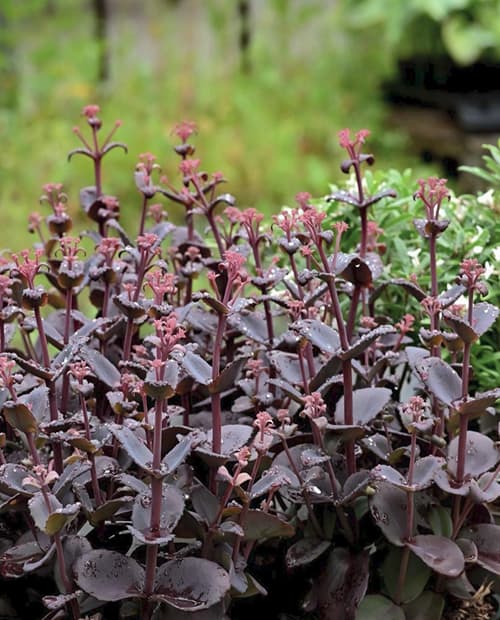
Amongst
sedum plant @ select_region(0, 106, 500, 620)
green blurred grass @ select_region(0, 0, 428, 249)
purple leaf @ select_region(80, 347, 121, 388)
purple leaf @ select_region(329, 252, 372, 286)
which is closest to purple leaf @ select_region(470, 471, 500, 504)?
sedum plant @ select_region(0, 106, 500, 620)

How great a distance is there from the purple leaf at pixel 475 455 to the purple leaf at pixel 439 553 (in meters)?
0.07

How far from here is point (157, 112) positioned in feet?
14.4

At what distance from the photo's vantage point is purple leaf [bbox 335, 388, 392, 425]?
93 centimetres

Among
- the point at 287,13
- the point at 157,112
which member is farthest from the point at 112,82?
the point at 287,13

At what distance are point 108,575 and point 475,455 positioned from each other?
0.38 meters

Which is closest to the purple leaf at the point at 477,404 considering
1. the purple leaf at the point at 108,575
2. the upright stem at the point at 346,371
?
the upright stem at the point at 346,371

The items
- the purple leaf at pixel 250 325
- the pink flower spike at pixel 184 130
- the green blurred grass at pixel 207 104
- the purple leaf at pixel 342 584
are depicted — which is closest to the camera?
the purple leaf at pixel 342 584

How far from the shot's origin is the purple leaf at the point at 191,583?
2.60 ft

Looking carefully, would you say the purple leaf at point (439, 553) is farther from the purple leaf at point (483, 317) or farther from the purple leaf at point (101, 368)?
the purple leaf at point (101, 368)

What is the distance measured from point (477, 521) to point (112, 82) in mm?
4122

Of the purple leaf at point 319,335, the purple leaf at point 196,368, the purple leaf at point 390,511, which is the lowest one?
the purple leaf at point 390,511

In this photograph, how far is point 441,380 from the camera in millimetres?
901

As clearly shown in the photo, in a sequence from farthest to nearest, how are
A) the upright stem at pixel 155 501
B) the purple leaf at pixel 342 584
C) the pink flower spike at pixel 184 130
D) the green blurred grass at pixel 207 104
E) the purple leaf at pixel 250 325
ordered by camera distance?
1. the green blurred grass at pixel 207 104
2. the pink flower spike at pixel 184 130
3. the purple leaf at pixel 250 325
4. the purple leaf at pixel 342 584
5. the upright stem at pixel 155 501

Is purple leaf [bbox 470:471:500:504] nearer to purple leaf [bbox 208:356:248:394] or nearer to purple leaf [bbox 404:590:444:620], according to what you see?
purple leaf [bbox 404:590:444:620]
